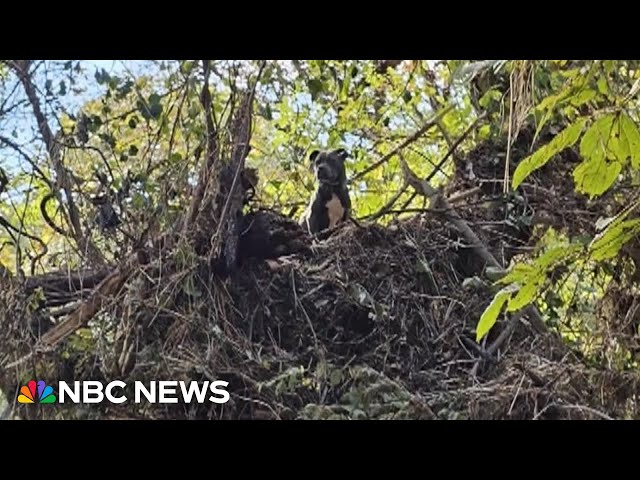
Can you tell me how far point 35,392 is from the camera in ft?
7.75

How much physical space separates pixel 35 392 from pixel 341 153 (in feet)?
4.32

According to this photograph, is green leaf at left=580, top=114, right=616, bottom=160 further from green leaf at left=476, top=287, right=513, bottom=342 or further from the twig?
the twig

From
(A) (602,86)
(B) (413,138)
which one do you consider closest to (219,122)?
(B) (413,138)

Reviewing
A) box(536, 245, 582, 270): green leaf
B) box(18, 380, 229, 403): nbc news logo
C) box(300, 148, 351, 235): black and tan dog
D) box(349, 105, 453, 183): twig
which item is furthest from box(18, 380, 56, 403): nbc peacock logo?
box(536, 245, 582, 270): green leaf

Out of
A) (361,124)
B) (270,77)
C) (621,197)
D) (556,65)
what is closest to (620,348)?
(621,197)

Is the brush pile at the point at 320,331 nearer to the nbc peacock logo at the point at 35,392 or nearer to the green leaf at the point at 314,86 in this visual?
the nbc peacock logo at the point at 35,392

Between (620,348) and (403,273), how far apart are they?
0.70m

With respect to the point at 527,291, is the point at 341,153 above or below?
above

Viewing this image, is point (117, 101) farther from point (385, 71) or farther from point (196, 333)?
point (385, 71)

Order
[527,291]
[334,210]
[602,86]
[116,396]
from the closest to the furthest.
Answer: [527,291]
[602,86]
[116,396]
[334,210]

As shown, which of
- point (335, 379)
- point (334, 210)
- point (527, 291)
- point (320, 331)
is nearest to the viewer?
point (527, 291)

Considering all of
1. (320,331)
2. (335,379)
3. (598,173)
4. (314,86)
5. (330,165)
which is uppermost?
(314,86)

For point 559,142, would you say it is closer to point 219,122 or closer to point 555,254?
point 555,254

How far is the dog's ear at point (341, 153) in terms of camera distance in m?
3.06
